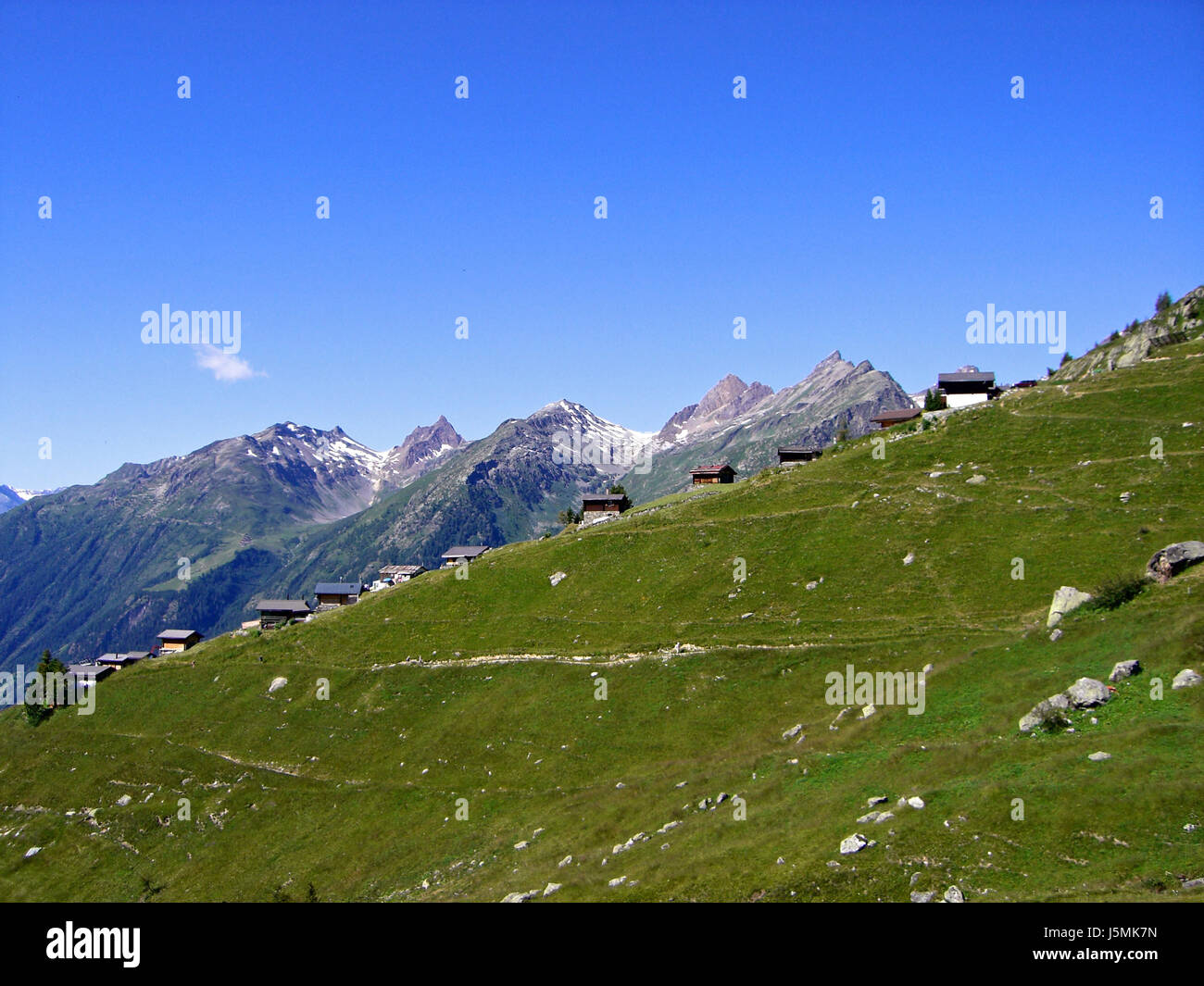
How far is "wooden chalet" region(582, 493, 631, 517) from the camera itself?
15200 cm

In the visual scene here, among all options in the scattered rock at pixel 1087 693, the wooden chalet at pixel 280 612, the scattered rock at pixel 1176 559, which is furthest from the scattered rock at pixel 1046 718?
the wooden chalet at pixel 280 612

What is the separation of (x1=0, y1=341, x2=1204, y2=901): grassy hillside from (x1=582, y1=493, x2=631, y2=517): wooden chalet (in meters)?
36.4

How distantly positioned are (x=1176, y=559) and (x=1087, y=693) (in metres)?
21.4

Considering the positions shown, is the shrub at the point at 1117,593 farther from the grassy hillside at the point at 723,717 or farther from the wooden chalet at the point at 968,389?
the wooden chalet at the point at 968,389

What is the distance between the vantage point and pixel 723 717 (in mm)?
62844

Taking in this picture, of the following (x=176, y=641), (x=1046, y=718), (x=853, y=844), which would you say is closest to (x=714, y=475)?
(x=176, y=641)

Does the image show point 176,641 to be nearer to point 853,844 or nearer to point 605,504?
point 605,504

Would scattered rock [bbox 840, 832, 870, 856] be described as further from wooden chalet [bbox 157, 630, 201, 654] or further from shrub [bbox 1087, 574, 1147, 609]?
wooden chalet [bbox 157, 630, 201, 654]

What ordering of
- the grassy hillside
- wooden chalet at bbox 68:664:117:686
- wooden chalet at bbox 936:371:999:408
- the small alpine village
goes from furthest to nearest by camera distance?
1. wooden chalet at bbox 936:371:999:408
2. the small alpine village
3. wooden chalet at bbox 68:664:117:686
4. the grassy hillside

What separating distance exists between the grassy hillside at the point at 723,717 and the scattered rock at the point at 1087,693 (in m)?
1.25

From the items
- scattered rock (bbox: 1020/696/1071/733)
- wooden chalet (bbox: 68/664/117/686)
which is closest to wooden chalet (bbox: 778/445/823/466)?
scattered rock (bbox: 1020/696/1071/733)

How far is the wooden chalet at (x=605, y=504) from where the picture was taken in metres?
152

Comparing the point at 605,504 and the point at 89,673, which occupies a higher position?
the point at 605,504
